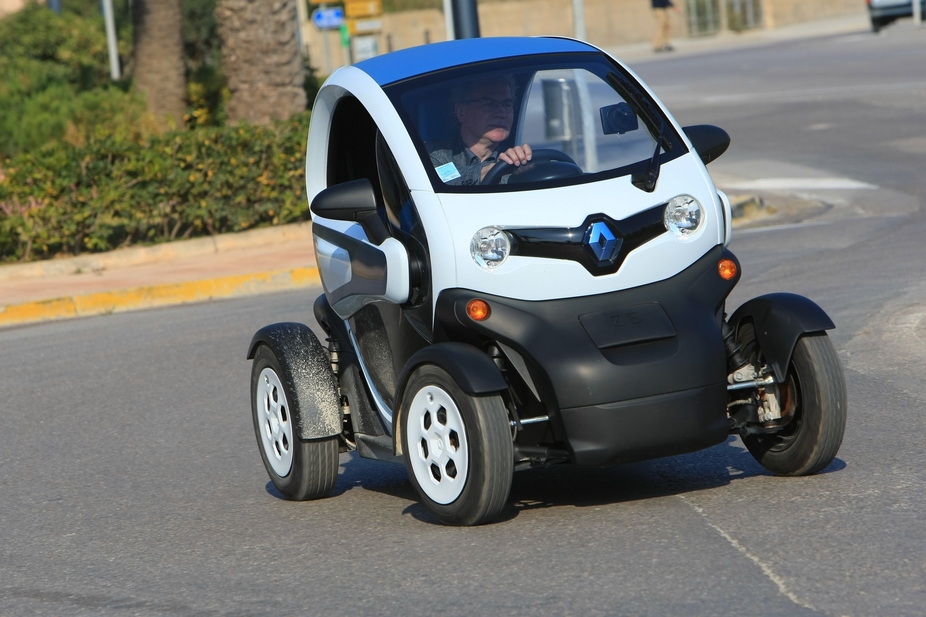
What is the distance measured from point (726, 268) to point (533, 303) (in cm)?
77

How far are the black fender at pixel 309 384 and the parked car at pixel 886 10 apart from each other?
108 ft

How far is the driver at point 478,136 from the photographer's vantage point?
4992 mm

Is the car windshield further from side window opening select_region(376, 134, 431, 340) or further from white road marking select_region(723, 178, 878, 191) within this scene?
white road marking select_region(723, 178, 878, 191)

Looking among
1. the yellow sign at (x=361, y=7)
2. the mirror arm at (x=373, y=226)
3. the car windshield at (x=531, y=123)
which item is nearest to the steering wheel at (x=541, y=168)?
the car windshield at (x=531, y=123)

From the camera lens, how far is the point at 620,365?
4.52 metres

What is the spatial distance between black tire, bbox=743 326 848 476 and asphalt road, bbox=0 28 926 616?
125 mm

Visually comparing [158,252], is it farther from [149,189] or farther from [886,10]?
[886,10]

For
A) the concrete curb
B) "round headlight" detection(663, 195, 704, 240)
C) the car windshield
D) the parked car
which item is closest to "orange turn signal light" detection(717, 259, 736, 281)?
"round headlight" detection(663, 195, 704, 240)

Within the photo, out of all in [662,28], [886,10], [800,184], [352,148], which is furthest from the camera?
[662,28]

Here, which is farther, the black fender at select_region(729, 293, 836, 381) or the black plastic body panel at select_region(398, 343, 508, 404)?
the black fender at select_region(729, 293, 836, 381)

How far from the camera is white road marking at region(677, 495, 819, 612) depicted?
12.5 ft

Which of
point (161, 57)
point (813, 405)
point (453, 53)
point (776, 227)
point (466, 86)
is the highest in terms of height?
point (161, 57)

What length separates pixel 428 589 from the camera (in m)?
4.19

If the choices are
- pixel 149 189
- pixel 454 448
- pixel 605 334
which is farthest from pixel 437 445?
pixel 149 189
